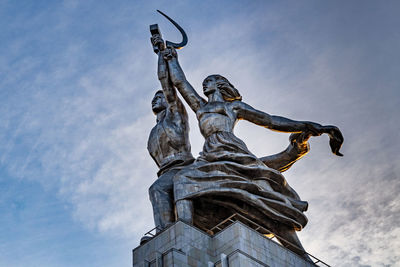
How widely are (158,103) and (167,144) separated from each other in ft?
7.41

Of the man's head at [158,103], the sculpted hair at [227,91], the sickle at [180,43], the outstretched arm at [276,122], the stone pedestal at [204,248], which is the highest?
the sickle at [180,43]

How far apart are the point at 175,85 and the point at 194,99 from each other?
76 centimetres

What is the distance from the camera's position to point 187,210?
18562 millimetres

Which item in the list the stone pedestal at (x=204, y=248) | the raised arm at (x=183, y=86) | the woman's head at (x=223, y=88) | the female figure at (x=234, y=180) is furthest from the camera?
the woman's head at (x=223, y=88)

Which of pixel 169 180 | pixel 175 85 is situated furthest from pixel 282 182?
A: pixel 175 85

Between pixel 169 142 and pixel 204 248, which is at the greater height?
pixel 169 142

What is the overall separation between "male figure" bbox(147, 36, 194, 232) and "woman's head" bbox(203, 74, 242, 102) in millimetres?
1062

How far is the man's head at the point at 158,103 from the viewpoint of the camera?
23484 millimetres

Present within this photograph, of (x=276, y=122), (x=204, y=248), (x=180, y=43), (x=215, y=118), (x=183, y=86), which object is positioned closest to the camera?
(x=204, y=248)

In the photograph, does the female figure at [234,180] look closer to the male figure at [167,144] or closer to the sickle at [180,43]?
the male figure at [167,144]

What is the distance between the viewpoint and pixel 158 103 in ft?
77.3

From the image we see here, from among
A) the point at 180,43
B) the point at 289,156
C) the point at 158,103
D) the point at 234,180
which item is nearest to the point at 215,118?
the point at 234,180

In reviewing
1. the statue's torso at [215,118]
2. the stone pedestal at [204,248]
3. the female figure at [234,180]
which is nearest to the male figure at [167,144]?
the female figure at [234,180]

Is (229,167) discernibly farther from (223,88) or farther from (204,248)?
(223,88)
